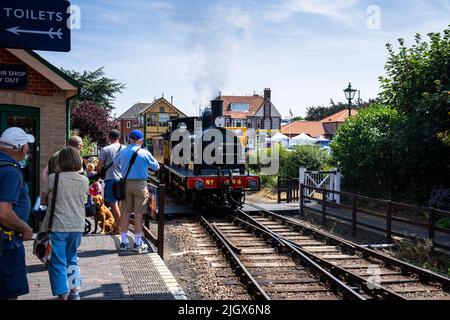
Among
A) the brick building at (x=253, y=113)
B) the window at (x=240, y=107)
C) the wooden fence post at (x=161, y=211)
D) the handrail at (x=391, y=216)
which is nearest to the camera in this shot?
the wooden fence post at (x=161, y=211)

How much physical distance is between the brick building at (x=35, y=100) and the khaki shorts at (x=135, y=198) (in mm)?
2019

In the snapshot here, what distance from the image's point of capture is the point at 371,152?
1702cm

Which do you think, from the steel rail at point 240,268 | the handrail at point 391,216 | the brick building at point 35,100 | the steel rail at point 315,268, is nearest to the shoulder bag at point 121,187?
the brick building at point 35,100

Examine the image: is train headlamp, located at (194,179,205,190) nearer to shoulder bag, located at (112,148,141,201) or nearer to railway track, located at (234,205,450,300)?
railway track, located at (234,205,450,300)

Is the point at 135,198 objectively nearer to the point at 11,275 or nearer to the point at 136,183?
the point at 136,183

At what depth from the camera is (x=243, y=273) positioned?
26.0 ft

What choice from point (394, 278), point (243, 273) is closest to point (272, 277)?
point (243, 273)

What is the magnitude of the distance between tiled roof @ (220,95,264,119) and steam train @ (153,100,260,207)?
57.6 m

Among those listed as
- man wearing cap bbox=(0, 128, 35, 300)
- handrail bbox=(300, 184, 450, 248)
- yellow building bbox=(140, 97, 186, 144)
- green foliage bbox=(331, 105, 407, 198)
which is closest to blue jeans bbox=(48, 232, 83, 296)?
man wearing cap bbox=(0, 128, 35, 300)

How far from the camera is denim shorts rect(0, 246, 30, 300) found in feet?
12.6

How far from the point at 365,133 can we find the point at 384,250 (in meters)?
7.81

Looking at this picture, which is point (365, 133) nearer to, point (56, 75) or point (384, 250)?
point (384, 250)

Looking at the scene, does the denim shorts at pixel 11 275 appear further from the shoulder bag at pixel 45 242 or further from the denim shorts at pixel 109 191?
the denim shorts at pixel 109 191

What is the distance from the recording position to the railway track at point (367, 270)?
7230 millimetres
